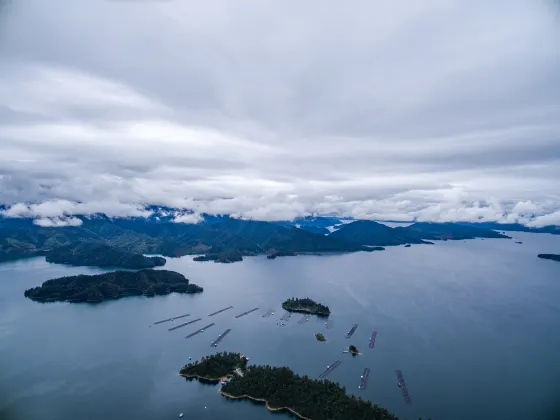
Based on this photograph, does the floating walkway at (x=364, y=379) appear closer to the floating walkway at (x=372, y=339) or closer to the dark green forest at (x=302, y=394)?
the dark green forest at (x=302, y=394)

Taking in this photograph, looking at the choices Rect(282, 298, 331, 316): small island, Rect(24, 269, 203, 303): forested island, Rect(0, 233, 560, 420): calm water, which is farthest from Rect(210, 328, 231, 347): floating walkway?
Rect(24, 269, 203, 303): forested island

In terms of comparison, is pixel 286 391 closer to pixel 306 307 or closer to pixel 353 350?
pixel 353 350

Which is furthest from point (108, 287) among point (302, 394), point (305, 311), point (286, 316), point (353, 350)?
point (302, 394)

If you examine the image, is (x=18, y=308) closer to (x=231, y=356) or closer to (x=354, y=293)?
(x=231, y=356)

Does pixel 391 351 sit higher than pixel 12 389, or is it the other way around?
pixel 391 351

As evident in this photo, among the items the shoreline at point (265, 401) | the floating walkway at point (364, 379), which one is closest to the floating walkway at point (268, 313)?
the floating walkway at point (364, 379)

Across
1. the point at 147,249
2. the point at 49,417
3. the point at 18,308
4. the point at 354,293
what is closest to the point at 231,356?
the point at 49,417
